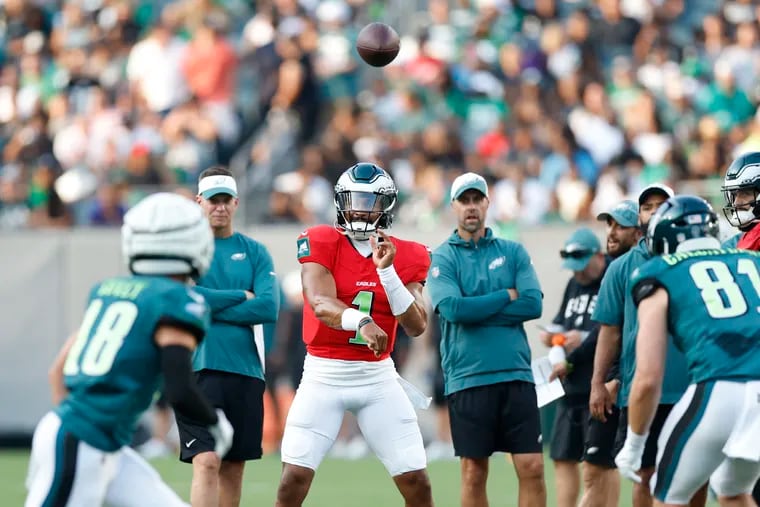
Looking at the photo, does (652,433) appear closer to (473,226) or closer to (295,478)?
(473,226)

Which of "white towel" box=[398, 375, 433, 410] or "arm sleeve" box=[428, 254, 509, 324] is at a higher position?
"arm sleeve" box=[428, 254, 509, 324]

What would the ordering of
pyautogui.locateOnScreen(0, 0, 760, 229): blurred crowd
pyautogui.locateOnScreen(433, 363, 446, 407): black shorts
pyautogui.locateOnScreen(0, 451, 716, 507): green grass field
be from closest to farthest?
pyautogui.locateOnScreen(0, 451, 716, 507): green grass field, pyautogui.locateOnScreen(433, 363, 446, 407): black shorts, pyautogui.locateOnScreen(0, 0, 760, 229): blurred crowd

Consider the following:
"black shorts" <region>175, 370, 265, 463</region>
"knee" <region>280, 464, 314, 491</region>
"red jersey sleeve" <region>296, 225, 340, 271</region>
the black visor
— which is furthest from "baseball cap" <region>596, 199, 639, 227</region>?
"knee" <region>280, 464, 314, 491</region>

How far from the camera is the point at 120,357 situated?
4.89m

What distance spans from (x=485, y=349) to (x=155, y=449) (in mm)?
6399

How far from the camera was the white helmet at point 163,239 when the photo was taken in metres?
5.07

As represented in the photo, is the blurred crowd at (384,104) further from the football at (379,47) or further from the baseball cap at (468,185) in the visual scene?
the baseball cap at (468,185)

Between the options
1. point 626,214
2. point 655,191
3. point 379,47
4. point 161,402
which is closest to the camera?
point 655,191

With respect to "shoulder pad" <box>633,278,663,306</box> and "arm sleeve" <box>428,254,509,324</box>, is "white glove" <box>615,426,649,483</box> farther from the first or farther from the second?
"arm sleeve" <box>428,254,509,324</box>

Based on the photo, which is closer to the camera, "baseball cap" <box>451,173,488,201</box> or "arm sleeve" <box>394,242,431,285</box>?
"arm sleeve" <box>394,242,431,285</box>

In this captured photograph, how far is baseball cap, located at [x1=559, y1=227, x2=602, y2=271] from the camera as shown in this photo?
833 cm

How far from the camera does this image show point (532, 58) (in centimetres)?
1577

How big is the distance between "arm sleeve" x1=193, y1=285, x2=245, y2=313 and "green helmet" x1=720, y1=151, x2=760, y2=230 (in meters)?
2.66

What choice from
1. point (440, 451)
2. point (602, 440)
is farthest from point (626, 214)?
point (440, 451)
